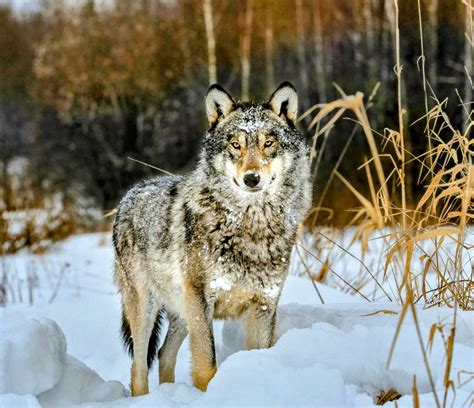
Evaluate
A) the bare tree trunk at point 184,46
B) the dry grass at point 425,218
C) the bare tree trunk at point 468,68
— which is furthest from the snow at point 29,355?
the bare tree trunk at point 184,46

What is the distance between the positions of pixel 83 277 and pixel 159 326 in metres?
4.32

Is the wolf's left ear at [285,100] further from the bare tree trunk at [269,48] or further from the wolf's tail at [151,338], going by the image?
the bare tree trunk at [269,48]

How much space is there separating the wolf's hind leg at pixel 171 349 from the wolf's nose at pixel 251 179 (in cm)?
138

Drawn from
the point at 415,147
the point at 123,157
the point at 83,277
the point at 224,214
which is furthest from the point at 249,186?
the point at 123,157

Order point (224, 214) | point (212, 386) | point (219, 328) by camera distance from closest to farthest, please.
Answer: point (212, 386)
point (224, 214)
point (219, 328)

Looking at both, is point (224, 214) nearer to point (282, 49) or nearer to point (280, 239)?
point (280, 239)

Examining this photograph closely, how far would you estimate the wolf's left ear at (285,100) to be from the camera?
3.62m

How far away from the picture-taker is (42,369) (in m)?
3.00

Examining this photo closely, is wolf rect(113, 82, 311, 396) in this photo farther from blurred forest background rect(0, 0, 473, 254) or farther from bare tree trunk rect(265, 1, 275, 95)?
bare tree trunk rect(265, 1, 275, 95)

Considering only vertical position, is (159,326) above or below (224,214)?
below

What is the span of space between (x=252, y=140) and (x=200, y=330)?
1076mm

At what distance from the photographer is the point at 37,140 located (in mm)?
20953

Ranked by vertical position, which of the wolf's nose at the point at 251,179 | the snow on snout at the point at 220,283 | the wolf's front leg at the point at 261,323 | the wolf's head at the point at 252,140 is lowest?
the wolf's front leg at the point at 261,323

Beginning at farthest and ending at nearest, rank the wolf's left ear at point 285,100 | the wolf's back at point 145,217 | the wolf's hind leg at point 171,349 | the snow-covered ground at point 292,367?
the wolf's hind leg at point 171,349 → the wolf's back at point 145,217 → the wolf's left ear at point 285,100 → the snow-covered ground at point 292,367
